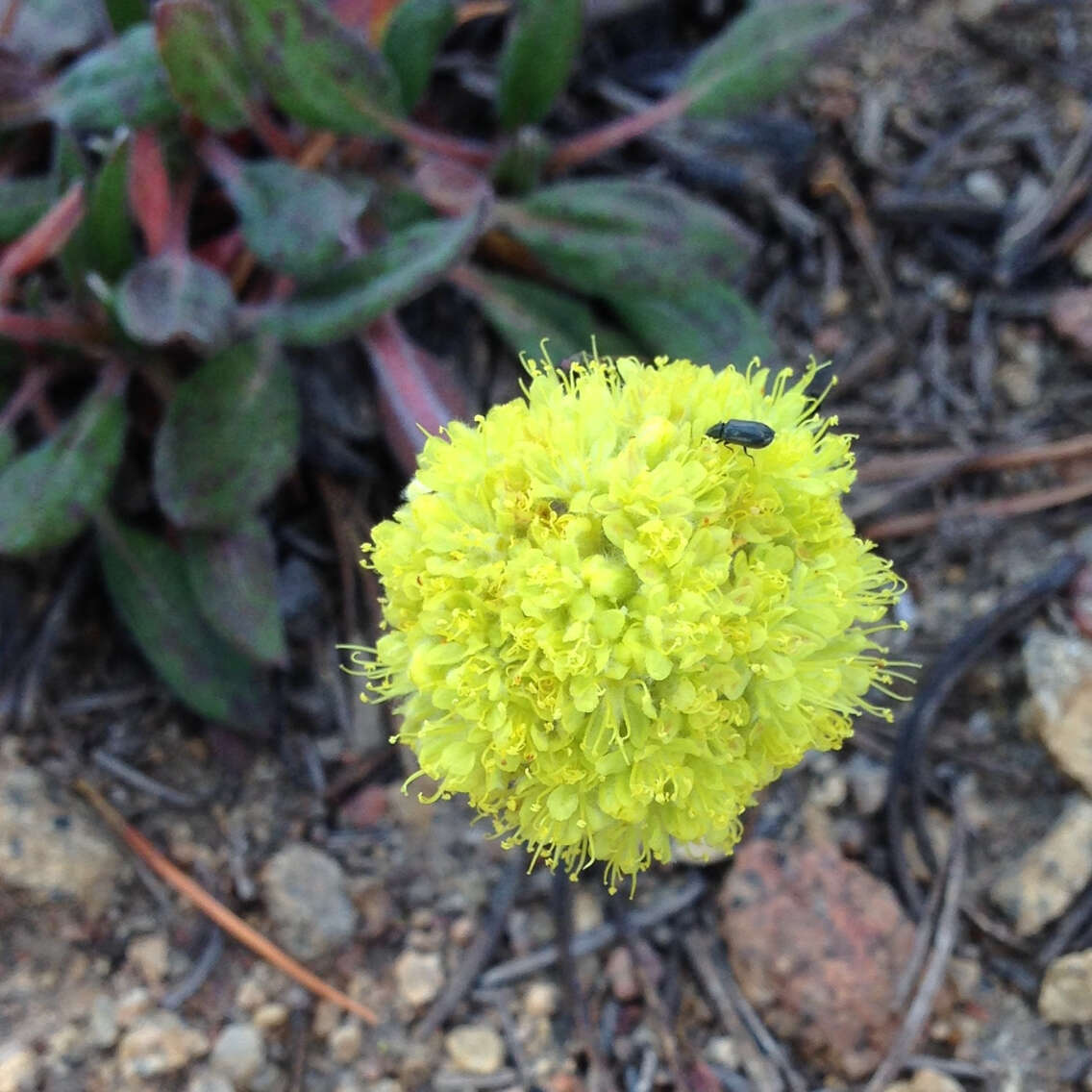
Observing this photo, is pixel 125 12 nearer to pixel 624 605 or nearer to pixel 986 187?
pixel 624 605

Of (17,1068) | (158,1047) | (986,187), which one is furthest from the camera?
(986,187)

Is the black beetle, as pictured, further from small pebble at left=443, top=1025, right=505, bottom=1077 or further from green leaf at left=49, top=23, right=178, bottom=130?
green leaf at left=49, top=23, right=178, bottom=130

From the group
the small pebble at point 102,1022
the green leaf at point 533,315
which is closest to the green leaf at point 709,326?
the green leaf at point 533,315

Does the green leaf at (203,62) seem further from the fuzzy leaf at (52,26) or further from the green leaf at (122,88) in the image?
the fuzzy leaf at (52,26)

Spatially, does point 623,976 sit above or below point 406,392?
below

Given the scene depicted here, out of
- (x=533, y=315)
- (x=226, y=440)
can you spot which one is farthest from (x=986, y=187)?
(x=226, y=440)

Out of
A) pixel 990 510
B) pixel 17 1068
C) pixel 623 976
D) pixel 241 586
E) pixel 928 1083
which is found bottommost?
pixel 928 1083
